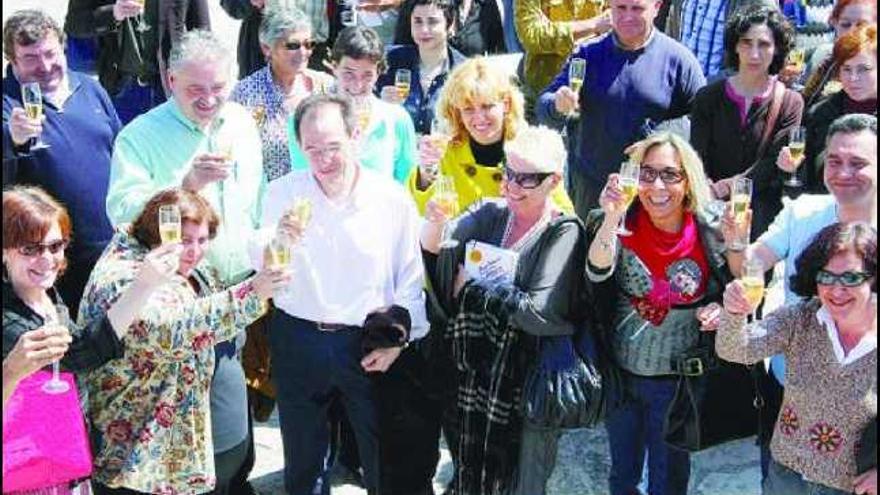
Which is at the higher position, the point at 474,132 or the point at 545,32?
the point at 545,32

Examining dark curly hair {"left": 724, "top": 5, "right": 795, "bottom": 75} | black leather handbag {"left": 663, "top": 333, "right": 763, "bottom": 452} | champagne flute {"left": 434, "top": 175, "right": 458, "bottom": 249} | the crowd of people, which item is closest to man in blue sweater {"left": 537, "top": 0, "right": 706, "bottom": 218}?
the crowd of people

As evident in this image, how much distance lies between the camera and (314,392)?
4879mm

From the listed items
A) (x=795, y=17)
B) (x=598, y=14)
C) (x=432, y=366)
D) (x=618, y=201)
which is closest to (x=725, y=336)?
(x=618, y=201)

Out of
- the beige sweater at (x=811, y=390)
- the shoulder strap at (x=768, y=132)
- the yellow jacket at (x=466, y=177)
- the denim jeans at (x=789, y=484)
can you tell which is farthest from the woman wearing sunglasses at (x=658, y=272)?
the shoulder strap at (x=768, y=132)

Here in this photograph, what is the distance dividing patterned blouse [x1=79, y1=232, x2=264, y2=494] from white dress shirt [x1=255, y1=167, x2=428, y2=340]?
40cm

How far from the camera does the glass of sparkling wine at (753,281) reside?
4.12 m

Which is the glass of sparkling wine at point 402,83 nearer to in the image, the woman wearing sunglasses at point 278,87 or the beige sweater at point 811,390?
the woman wearing sunglasses at point 278,87

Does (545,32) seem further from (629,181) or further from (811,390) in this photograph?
(811,390)

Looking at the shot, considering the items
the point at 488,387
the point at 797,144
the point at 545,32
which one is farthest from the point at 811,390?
the point at 545,32

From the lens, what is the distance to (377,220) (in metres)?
4.78

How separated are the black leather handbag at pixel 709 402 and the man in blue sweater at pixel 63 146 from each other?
2.69m

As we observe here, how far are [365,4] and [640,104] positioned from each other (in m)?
2.55

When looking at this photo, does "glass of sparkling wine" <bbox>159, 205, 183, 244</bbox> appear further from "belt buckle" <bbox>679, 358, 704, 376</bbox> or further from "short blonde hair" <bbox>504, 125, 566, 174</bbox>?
"belt buckle" <bbox>679, 358, 704, 376</bbox>

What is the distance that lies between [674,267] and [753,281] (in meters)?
0.63
